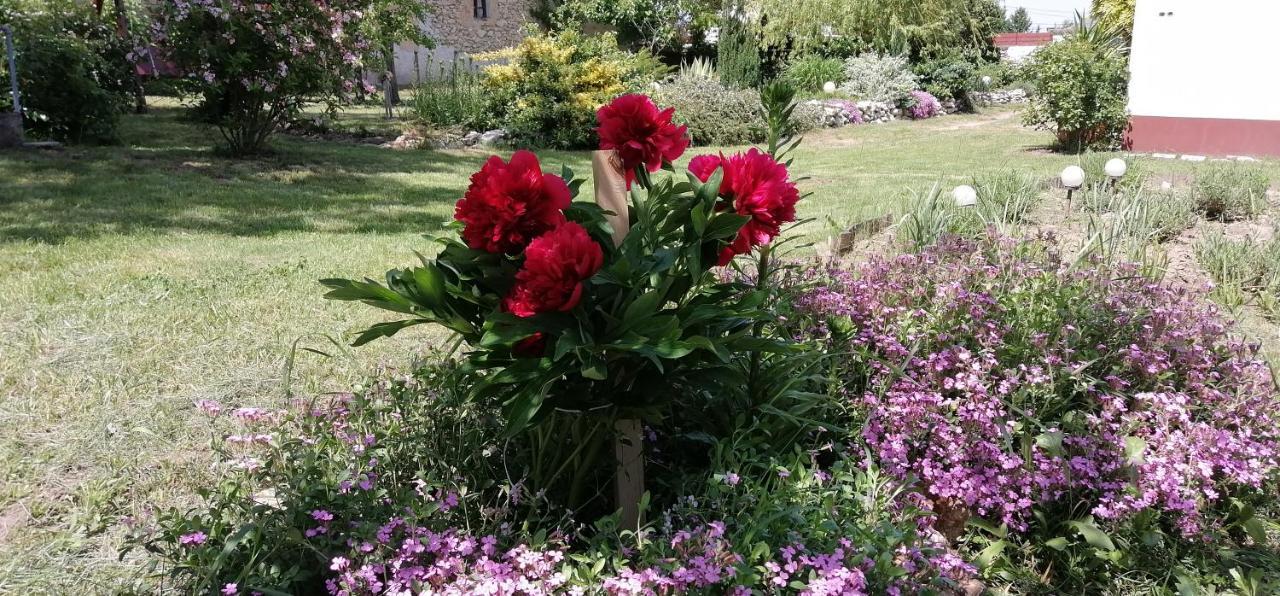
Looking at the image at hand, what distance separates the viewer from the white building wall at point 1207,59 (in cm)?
984

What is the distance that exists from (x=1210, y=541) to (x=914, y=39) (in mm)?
22490

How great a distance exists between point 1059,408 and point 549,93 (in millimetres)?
10363

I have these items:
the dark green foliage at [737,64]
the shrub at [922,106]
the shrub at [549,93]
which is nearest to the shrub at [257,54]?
the shrub at [549,93]

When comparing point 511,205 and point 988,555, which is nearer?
point 511,205

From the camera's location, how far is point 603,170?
6.17 feet

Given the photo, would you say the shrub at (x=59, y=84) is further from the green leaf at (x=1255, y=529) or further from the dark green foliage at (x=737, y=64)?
the dark green foliage at (x=737, y=64)

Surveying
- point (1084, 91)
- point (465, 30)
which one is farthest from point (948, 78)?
point (465, 30)

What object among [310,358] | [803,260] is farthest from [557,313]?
[803,260]

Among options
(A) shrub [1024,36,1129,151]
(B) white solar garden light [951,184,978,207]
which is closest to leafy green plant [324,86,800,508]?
(B) white solar garden light [951,184,978,207]

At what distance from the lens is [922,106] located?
61.8 ft

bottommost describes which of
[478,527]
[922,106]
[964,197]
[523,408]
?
[478,527]

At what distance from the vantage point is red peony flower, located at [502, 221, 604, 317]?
1.56 meters

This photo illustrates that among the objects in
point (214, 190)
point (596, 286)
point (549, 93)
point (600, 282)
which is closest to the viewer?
point (600, 282)

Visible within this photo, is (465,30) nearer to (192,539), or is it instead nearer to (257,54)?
(257,54)
